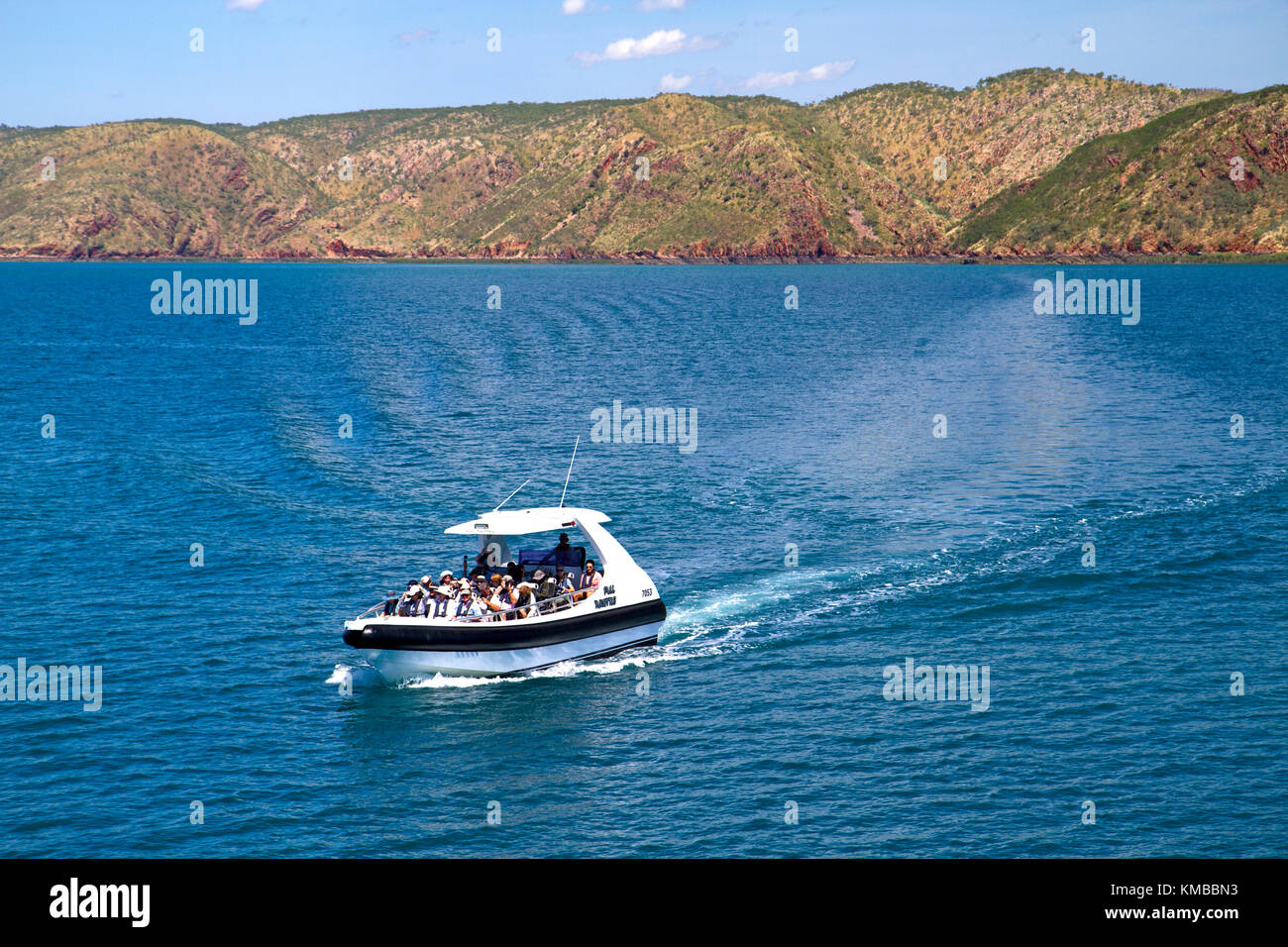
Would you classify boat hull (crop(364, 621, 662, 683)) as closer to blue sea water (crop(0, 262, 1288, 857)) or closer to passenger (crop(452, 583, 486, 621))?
blue sea water (crop(0, 262, 1288, 857))

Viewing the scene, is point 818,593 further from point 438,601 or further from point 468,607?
point 438,601

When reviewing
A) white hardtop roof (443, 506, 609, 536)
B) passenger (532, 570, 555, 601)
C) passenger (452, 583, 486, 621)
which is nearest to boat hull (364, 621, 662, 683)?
passenger (452, 583, 486, 621)

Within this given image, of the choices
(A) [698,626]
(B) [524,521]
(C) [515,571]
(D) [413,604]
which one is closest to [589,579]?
(C) [515,571]

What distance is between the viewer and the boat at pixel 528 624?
3228cm

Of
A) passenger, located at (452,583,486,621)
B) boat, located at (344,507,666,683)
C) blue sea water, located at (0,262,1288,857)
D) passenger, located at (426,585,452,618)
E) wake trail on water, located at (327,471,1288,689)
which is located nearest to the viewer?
blue sea water, located at (0,262,1288,857)

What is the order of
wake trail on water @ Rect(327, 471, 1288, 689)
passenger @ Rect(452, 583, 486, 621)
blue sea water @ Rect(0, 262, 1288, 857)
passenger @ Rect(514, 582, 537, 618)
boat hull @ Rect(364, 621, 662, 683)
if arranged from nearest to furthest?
blue sea water @ Rect(0, 262, 1288, 857) < boat hull @ Rect(364, 621, 662, 683) < passenger @ Rect(452, 583, 486, 621) < passenger @ Rect(514, 582, 537, 618) < wake trail on water @ Rect(327, 471, 1288, 689)

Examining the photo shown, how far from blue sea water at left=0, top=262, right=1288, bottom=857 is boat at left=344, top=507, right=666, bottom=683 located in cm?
73

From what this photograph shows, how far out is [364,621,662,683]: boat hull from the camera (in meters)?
→ 32.5

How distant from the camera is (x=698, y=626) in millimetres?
37500

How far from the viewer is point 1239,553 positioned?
143 ft

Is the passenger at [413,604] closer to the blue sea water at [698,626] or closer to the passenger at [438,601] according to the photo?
the passenger at [438,601]
